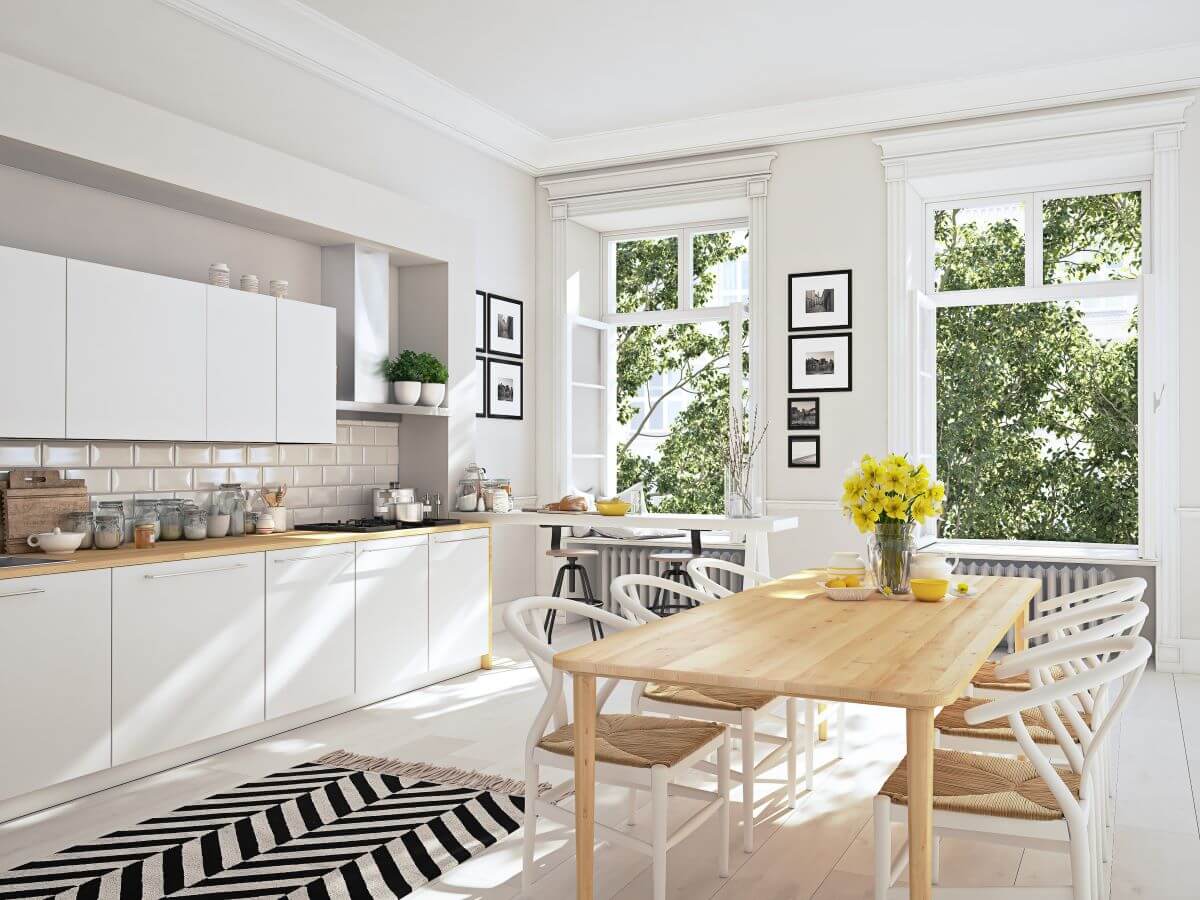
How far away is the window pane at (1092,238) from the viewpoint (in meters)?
6.25

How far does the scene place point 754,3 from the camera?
16.6 ft

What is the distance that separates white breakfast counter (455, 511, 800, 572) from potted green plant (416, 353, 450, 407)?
72cm

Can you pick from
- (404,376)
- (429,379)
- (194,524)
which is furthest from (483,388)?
(194,524)

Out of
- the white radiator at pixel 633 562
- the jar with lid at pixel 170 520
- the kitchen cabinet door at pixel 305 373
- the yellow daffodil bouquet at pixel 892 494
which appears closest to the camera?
the yellow daffodil bouquet at pixel 892 494

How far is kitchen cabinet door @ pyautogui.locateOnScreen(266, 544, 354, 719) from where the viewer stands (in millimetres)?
4387

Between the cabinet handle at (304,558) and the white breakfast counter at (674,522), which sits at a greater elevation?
the white breakfast counter at (674,522)

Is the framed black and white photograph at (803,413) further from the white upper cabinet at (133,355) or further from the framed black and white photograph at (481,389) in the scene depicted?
the white upper cabinet at (133,355)

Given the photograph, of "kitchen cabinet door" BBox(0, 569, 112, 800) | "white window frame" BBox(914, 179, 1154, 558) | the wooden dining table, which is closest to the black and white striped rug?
"kitchen cabinet door" BBox(0, 569, 112, 800)

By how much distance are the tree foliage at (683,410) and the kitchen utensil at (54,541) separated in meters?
4.73

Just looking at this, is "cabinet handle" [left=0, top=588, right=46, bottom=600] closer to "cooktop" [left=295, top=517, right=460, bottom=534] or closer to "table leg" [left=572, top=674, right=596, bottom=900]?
"cooktop" [left=295, top=517, right=460, bottom=534]

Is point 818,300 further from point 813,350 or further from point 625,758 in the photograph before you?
point 625,758

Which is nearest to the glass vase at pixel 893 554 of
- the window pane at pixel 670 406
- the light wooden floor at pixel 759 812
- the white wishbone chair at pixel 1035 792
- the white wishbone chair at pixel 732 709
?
the white wishbone chair at pixel 732 709

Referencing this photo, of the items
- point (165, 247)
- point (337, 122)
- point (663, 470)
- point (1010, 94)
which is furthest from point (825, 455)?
point (165, 247)

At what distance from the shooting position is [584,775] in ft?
8.16
